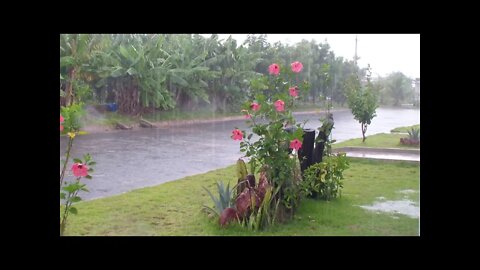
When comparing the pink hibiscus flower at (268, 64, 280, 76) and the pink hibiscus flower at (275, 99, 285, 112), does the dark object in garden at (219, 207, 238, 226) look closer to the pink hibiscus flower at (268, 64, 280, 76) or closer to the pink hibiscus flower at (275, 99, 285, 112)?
the pink hibiscus flower at (275, 99, 285, 112)

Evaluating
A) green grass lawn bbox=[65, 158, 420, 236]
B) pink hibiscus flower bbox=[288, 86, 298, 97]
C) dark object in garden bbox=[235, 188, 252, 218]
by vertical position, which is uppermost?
pink hibiscus flower bbox=[288, 86, 298, 97]

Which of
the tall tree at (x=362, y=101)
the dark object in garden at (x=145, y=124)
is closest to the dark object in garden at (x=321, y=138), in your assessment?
the tall tree at (x=362, y=101)

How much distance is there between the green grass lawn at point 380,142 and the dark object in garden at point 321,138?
0.82 metres

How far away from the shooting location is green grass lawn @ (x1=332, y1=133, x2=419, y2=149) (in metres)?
4.95

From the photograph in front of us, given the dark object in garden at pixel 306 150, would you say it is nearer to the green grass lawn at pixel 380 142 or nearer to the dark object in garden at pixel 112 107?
the green grass lawn at pixel 380 142

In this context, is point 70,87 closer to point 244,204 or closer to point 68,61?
point 68,61

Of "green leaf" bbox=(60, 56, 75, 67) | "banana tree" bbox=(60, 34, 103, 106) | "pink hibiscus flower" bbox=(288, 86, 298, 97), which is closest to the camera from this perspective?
"pink hibiscus flower" bbox=(288, 86, 298, 97)

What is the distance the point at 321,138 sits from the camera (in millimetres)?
4008

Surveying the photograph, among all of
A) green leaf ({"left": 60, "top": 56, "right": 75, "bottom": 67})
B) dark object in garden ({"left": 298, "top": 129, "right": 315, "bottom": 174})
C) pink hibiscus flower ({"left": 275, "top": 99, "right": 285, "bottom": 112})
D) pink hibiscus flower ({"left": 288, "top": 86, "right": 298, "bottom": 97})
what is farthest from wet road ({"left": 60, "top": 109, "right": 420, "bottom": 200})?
green leaf ({"left": 60, "top": 56, "right": 75, "bottom": 67})

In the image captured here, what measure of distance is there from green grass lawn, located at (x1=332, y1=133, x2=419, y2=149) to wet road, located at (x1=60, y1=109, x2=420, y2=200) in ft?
0.69

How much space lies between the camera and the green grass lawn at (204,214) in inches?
134

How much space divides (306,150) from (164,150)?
1456 millimetres
